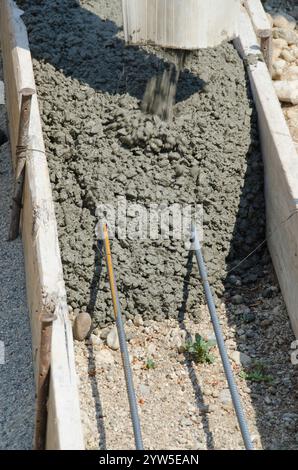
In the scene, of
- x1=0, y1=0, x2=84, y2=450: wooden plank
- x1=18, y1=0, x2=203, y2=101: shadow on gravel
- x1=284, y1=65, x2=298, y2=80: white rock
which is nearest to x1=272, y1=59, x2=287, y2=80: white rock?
x1=284, y1=65, x2=298, y2=80: white rock

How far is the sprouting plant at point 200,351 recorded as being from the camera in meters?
5.87

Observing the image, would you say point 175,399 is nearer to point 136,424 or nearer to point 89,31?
point 136,424

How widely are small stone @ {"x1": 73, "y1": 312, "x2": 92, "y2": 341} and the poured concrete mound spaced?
103mm

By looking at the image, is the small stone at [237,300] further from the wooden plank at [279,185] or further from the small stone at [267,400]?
the small stone at [267,400]

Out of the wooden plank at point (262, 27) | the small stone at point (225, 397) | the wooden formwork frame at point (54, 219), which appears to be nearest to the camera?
the wooden formwork frame at point (54, 219)

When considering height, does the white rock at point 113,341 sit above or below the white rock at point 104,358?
above

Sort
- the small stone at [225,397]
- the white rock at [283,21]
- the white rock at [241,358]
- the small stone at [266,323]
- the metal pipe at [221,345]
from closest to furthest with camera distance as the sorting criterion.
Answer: the metal pipe at [221,345] → the small stone at [225,397] → the white rock at [241,358] → the small stone at [266,323] → the white rock at [283,21]

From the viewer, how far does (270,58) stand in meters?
7.20

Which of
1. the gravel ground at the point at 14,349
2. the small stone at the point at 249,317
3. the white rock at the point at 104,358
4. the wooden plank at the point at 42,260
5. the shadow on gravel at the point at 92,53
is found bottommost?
the gravel ground at the point at 14,349

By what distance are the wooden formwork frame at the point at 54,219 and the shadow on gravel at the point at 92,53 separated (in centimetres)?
19

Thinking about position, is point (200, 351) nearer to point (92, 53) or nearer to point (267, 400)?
point (267, 400)

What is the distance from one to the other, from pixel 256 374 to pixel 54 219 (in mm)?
1543

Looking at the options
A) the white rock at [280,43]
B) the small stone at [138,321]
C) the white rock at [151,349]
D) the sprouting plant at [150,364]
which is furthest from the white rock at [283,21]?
the sprouting plant at [150,364]

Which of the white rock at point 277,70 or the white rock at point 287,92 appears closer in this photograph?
the white rock at point 287,92
